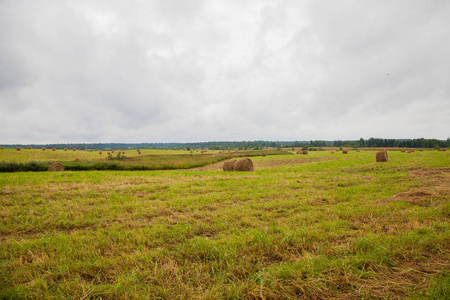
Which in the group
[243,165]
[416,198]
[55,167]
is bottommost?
[55,167]

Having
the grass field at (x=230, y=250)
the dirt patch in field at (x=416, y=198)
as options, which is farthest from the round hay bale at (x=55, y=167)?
the dirt patch in field at (x=416, y=198)

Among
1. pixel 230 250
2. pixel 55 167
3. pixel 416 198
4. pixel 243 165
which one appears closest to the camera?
pixel 230 250

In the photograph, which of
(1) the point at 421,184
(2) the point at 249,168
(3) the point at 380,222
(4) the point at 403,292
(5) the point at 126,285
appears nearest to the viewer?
(4) the point at 403,292

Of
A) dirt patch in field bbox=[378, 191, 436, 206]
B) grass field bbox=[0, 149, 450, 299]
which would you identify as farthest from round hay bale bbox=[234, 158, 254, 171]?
dirt patch in field bbox=[378, 191, 436, 206]

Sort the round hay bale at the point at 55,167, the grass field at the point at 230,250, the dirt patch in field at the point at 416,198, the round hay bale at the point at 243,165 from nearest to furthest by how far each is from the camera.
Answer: the grass field at the point at 230,250, the dirt patch in field at the point at 416,198, the round hay bale at the point at 243,165, the round hay bale at the point at 55,167

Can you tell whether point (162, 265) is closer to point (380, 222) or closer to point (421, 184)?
point (380, 222)

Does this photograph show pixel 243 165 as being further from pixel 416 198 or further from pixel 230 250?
pixel 230 250

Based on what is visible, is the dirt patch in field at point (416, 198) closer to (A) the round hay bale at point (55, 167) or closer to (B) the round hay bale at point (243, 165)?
(B) the round hay bale at point (243, 165)

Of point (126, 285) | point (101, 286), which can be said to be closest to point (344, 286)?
point (126, 285)

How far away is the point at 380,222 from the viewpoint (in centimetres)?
507

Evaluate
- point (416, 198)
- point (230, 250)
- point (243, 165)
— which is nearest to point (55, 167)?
point (243, 165)

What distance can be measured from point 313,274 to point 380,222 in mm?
3622

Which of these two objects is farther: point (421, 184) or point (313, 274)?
point (421, 184)

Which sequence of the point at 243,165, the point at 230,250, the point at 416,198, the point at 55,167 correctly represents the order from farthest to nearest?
the point at 55,167
the point at 243,165
the point at 416,198
the point at 230,250
